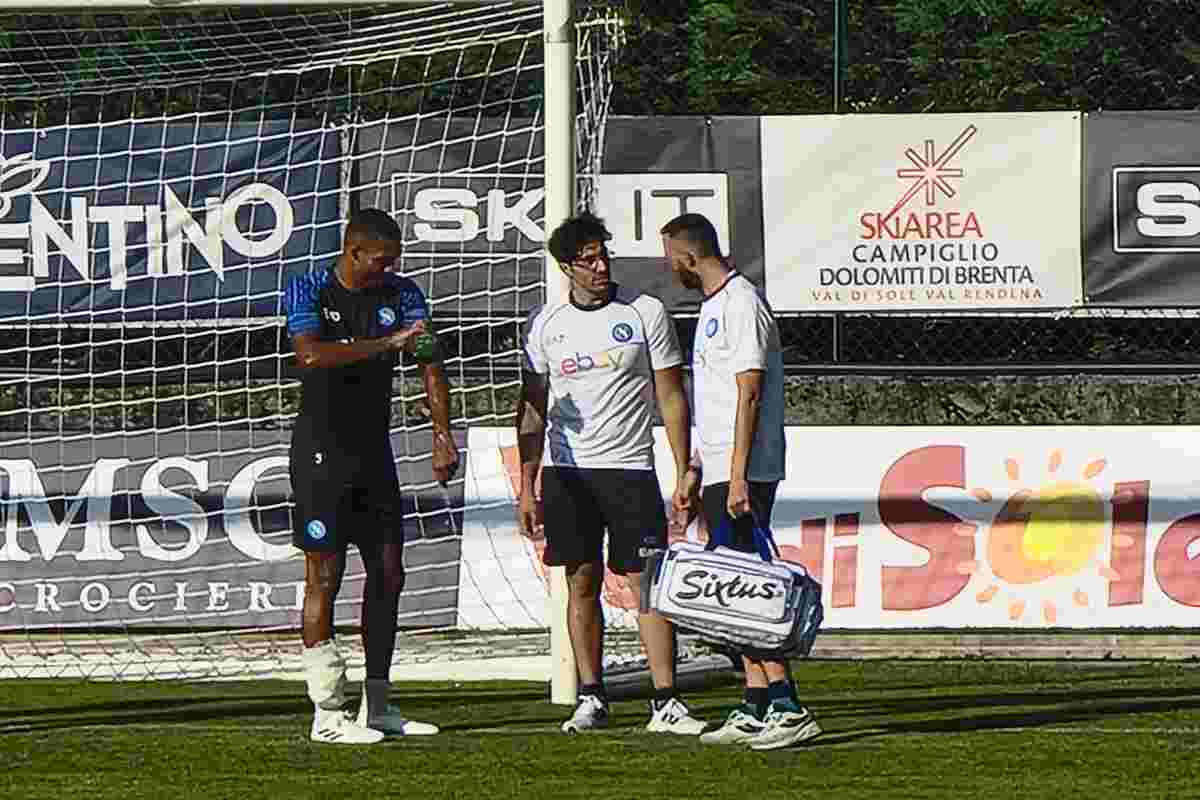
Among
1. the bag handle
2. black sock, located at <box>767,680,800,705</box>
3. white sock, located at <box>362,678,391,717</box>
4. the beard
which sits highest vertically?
the beard

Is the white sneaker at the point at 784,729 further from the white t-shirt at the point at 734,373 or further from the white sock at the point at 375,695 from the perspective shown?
the white sock at the point at 375,695

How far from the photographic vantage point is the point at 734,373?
10016mm

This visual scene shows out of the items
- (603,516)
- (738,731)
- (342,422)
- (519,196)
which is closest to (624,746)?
(738,731)

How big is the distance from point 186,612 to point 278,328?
1.61 meters

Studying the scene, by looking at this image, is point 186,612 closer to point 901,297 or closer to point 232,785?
point 901,297

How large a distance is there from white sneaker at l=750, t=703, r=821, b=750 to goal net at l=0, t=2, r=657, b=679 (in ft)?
11.6

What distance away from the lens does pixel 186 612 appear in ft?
47.1

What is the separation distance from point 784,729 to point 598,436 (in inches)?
53.3

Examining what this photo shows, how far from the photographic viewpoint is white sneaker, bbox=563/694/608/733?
1054 centimetres

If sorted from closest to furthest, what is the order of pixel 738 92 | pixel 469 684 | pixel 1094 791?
pixel 1094 791 → pixel 469 684 → pixel 738 92

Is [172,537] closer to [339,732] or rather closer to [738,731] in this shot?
[339,732]

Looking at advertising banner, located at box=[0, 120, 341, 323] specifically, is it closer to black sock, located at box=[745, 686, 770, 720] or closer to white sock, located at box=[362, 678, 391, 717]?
white sock, located at box=[362, 678, 391, 717]

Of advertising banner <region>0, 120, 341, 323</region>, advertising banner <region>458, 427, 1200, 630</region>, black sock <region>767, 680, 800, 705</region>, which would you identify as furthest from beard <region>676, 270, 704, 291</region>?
advertising banner <region>0, 120, 341, 323</region>

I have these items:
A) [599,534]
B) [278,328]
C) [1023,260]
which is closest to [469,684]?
[599,534]
